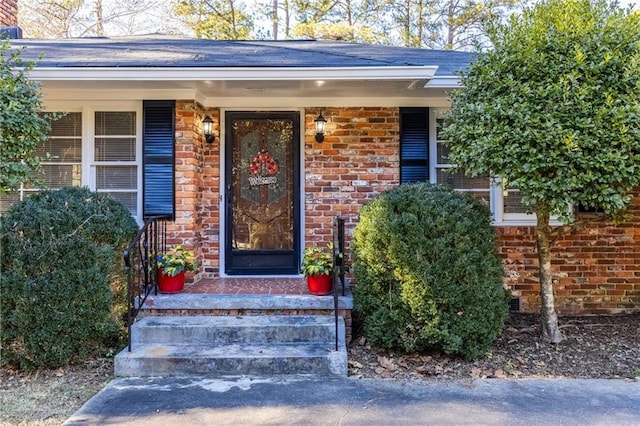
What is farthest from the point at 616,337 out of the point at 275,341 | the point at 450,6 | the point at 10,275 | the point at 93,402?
the point at 450,6

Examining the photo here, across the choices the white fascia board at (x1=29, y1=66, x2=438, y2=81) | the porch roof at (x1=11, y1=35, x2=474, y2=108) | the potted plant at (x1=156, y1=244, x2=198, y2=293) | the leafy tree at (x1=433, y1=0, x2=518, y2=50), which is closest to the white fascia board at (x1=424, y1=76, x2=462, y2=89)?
the porch roof at (x1=11, y1=35, x2=474, y2=108)

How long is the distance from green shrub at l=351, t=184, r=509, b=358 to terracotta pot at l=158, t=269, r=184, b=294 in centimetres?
188

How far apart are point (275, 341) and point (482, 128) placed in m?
2.61

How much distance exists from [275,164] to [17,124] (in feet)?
8.65

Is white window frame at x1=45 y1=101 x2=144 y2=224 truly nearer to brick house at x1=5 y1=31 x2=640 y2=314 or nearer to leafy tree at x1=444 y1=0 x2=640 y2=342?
brick house at x1=5 y1=31 x2=640 y2=314

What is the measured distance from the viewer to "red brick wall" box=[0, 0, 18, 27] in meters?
6.79

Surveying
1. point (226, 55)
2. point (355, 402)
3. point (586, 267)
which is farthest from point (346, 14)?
point (355, 402)

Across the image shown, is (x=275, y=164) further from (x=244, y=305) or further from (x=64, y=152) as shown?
(x=64, y=152)

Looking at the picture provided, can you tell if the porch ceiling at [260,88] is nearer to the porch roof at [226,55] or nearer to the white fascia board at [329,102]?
the white fascia board at [329,102]

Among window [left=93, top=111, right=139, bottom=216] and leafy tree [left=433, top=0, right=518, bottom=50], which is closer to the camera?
window [left=93, top=111, right=139, bottom=216]

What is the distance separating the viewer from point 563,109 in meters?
3.67

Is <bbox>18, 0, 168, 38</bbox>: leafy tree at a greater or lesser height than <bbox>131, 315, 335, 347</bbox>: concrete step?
greater

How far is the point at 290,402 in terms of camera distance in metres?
3.13

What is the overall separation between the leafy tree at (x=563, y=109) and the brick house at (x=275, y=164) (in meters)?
1.11
